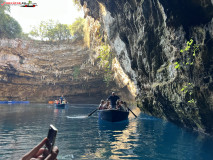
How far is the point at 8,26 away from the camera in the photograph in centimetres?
4997

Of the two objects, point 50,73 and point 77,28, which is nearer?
point 50,73

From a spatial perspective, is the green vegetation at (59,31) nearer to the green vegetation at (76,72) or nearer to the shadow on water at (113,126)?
the green vegetation at (76,72)

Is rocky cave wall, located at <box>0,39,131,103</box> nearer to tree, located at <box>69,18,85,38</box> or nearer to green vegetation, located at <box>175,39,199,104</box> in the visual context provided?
tree, located at <box>69,18,85,38</box>

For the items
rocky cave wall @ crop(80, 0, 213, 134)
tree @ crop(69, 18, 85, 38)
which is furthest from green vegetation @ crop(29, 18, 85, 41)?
rocky cave wall @ crop(80, 0, 213, 134)

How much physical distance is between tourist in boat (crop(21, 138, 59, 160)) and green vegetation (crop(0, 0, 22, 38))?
177 feet

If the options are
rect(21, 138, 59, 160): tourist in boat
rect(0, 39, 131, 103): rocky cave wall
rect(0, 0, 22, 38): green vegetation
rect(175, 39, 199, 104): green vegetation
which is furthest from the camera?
rect(0, 0, 22, 38): green vegetation

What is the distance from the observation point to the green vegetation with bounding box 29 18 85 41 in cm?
5051

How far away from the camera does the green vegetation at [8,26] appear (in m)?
48.7

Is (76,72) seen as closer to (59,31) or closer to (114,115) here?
(59,31)

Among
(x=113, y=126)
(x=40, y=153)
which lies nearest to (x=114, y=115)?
(x=113, y=126)

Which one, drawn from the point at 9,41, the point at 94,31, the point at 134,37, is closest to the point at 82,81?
the point at 94,31

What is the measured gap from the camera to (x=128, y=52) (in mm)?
17297

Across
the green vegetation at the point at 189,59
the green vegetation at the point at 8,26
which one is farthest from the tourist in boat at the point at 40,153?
the green vegetation at the point at 8,26

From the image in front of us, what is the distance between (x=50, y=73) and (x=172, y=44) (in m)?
44.8
